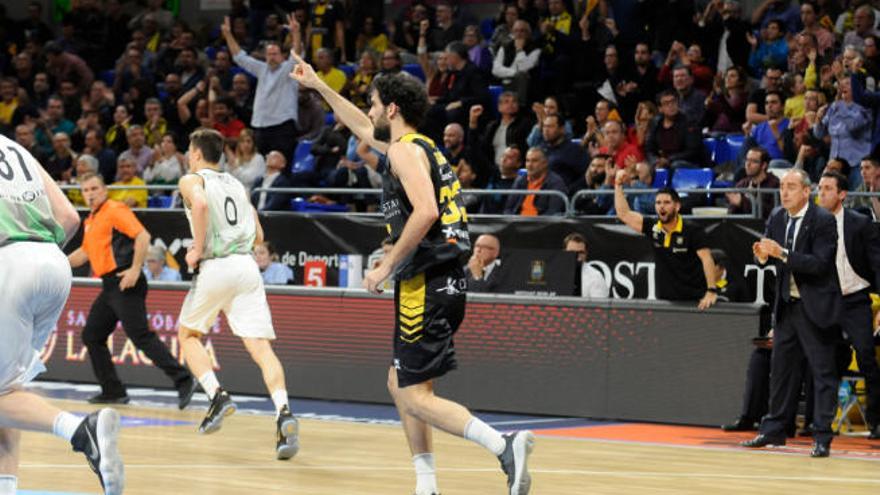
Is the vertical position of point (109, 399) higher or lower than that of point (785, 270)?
lower

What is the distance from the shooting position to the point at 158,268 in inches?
671

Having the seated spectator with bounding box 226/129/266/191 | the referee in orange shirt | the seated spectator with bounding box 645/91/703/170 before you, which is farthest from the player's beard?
the seated spectator with bounding box 226/129/266/191

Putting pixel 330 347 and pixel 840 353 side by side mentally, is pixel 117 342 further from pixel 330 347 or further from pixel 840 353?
pixel 840 353

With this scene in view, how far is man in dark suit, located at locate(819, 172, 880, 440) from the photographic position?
12.0 m

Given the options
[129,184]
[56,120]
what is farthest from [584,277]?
[56,120]

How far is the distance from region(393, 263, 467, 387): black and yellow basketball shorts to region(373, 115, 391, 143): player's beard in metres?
0.87

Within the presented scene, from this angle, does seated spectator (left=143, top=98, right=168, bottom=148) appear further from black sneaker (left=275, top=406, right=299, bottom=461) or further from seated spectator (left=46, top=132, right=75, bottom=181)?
black sneaker (left=275, top=406, right=299, bottom=461)

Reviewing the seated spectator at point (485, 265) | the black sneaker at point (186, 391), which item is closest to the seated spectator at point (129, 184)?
the black sneaker at point (186, 391)

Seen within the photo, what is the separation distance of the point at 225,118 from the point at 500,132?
181 inches

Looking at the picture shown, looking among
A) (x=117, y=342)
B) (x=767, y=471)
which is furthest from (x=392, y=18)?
(x=767, y=471)

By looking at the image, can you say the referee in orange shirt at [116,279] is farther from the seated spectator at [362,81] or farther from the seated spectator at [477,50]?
the seated spectator at [477,50]

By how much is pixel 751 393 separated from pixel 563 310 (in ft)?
6.56

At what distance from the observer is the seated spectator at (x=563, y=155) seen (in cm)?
1697

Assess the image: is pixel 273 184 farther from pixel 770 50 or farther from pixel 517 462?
pixel 517 462
